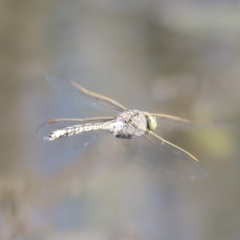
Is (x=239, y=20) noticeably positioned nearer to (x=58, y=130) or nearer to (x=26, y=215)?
(x=58, y=130)

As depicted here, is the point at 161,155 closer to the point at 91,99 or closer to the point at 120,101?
the point at 91,99

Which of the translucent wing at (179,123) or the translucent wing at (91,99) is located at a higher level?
the translucent wing at (91,99)

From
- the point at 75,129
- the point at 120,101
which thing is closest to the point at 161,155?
the point at 75,129

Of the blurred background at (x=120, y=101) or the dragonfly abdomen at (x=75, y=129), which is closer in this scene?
the dragonfly abdomen at (x=75, y=129)

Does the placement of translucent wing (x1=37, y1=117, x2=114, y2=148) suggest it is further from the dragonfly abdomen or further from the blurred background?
the blurred background

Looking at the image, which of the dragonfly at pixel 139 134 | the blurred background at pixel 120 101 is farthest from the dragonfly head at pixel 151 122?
the blurred background at pixel 120 101

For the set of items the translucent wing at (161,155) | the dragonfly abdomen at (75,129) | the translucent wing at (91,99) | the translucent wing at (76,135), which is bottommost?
the translucent wing at (161,155)

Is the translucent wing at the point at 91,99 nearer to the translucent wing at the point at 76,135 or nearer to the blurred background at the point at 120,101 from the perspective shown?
the translucent wing at the point at 76,135
